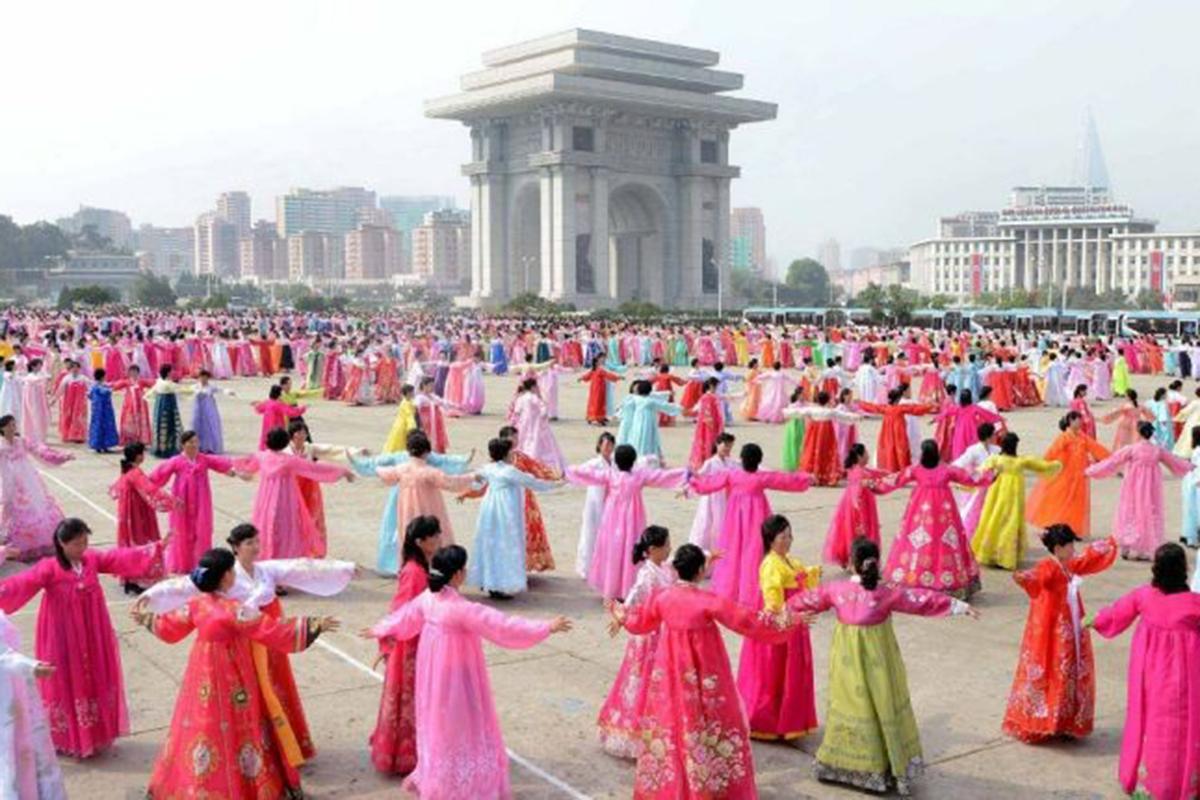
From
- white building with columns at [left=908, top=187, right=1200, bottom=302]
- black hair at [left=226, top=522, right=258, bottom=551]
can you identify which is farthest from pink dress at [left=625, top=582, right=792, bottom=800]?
white building with columns at [left=908, top=187, right=1200, bottom=302]

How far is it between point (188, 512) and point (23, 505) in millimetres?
1925

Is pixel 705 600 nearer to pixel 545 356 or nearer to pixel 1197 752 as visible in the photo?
A: pixel 1197 752

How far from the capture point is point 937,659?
7.62 m

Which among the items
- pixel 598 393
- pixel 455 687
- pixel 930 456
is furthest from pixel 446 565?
pixel 598 393

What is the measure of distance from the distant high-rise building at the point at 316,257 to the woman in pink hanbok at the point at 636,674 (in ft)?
584

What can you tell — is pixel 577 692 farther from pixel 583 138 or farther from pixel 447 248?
pixel 447 248

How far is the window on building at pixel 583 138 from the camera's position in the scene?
6394 cm

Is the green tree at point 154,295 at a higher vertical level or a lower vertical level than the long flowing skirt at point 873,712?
higher

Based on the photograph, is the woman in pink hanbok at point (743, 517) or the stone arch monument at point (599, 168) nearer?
the woman in pink hanbok at point (743, 517)

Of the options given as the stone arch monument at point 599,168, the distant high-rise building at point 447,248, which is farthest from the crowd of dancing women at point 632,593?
the distant high-rise building at point 447,248

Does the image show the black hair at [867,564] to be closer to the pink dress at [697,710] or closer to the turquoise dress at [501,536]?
the pink dress at [697,710]

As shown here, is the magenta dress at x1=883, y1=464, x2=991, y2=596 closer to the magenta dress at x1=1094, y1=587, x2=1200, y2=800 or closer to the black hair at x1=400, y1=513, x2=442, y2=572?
the magenta dress at x1=1094, y1=587, x2=1200, y2=800

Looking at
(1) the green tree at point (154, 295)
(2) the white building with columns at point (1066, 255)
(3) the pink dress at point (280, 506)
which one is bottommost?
(3) the pink dress at point (280, 506)

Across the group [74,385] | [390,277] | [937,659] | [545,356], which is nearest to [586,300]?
[545,356]
